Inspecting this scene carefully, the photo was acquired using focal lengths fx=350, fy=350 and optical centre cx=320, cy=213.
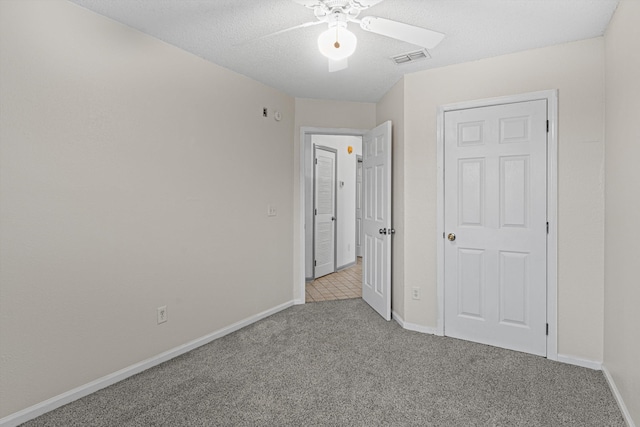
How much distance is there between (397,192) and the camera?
339cm

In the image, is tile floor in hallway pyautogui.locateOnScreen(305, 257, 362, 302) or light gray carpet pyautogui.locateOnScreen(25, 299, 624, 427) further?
tile floor in hallway pyautogui.locateOnScreen(305, 257, 362, 302)

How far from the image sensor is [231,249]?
3.16 metres

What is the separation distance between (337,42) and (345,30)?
106 mm

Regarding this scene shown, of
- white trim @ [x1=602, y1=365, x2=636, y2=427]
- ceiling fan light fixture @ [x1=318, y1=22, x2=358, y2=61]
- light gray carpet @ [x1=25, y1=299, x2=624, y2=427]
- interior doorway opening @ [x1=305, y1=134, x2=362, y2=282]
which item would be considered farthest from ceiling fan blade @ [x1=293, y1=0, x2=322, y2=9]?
interior doorway opening @ [x1=305, y1=134, x2=362, y2=282]

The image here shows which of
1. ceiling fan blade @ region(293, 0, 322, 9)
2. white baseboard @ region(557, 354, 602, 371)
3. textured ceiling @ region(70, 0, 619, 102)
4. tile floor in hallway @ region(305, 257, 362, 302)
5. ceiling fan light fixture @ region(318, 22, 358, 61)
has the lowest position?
white baseboard @ region(557, 354, 602, 371)

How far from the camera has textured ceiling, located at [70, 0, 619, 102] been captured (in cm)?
205

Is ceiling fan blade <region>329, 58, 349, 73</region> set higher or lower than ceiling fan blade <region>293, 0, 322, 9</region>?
lower

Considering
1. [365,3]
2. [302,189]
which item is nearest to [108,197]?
[365,3]

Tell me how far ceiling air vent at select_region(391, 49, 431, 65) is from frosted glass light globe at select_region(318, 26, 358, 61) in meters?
1.21

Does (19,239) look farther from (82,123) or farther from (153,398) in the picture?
(153,398)

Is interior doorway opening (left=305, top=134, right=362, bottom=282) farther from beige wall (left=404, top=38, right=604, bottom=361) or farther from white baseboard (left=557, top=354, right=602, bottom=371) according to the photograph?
white baseboard (left=557, top=354, right=602, bottom=371)

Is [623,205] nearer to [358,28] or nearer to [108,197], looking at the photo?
[358,28]

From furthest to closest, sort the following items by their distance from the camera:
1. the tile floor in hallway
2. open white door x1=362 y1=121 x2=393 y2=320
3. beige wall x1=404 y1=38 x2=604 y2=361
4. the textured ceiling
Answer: the tile floor in hallway
open white door x1=362 y1=121 x2=393 y2=320
beige wall x1=404 y1=38 x2=604 y2=361
the textured ceiling

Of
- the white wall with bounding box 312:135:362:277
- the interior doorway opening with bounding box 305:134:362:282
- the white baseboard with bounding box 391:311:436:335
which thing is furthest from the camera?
the white wall with bounding box 312:135:362:277
